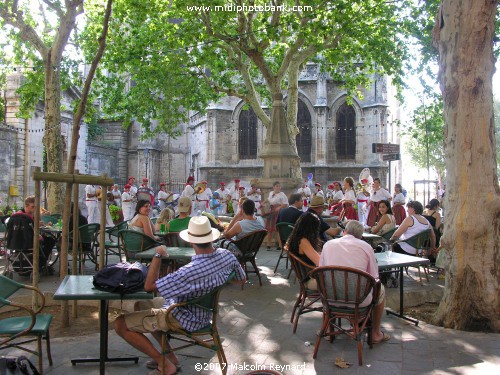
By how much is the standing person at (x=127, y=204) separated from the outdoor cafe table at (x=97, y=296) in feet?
43.3

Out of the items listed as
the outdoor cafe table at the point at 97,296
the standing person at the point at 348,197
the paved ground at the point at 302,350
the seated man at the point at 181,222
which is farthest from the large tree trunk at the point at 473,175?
the standing person at the point at 348,197

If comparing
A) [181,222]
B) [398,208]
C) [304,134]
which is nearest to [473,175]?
[181,222]

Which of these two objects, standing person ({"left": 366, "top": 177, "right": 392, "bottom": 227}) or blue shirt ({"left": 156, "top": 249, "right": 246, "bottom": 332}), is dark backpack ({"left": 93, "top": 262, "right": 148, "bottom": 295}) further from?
standing person ({"left": 366, "top": 177, "right": 392, "bottom": 227})

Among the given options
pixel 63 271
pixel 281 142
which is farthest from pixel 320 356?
pixel 281 142

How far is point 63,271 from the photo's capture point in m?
5.60

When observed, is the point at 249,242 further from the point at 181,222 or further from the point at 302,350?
the point at 302,350

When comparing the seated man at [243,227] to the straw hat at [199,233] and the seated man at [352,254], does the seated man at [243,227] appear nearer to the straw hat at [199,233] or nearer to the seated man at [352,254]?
the seated man at [352,254]

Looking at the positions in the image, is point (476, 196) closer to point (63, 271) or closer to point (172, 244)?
point (172, 244)

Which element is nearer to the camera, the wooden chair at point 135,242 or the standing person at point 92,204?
the wooden chair at point 135,242

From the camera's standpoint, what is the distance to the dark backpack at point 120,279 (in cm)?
385

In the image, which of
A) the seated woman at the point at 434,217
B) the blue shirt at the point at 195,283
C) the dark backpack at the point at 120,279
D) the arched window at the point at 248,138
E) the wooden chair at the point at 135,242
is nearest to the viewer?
the blue shirt at the point at 195,283

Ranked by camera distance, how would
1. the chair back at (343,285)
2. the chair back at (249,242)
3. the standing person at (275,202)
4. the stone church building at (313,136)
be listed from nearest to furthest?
the chair back at (343,285) < the chair back at (249,242) < the standing person at (275,202) < the stone church building at (313,136)

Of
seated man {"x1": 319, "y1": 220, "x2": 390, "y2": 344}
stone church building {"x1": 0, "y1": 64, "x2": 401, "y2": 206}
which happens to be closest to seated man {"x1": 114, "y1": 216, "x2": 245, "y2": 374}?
seated man {"x1": 319, "y1": 220, "x2": 390, "y2": 344}

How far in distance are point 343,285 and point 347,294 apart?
0.30 feet
